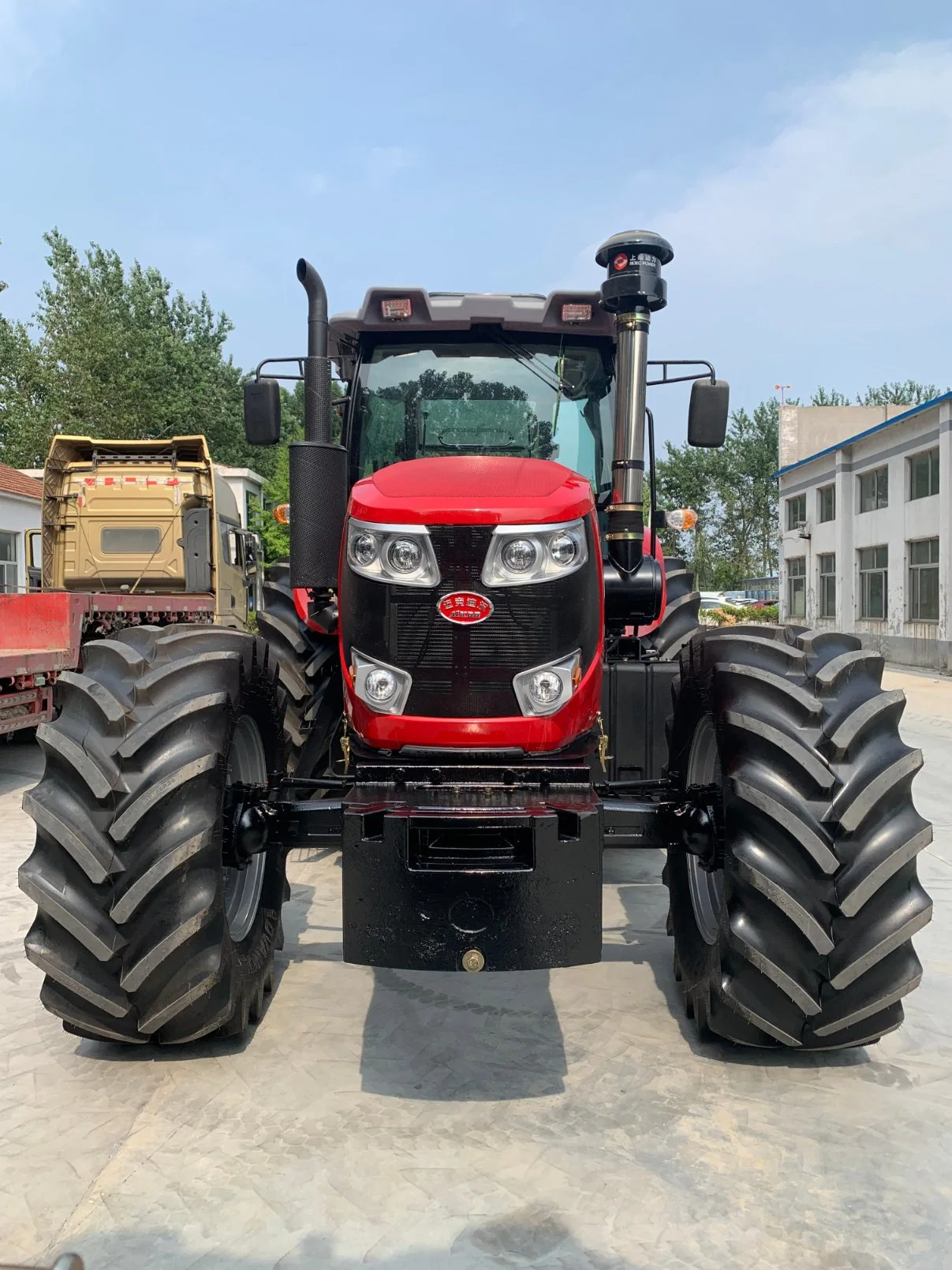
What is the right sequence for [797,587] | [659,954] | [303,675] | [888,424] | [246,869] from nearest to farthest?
[246,869] < [659,954] < [303,675] < [888,424] < [797,587]

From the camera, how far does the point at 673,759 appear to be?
397 cm

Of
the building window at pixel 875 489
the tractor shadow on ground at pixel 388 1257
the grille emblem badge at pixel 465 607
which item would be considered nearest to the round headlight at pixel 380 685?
the grille emblem badge at pixel 465 607

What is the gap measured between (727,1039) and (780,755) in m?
1.06

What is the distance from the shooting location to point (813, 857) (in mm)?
3014

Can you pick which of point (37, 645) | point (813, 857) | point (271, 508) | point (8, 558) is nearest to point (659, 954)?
point (813, 857)

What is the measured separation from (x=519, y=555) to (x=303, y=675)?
237 cm

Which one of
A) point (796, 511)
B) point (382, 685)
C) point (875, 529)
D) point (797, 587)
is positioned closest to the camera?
point (382, 685)

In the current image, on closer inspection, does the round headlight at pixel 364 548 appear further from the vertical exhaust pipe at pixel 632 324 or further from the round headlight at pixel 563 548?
the vertical exhaust pipe at pixel 632 324

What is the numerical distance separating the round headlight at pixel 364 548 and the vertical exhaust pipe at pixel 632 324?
103cm

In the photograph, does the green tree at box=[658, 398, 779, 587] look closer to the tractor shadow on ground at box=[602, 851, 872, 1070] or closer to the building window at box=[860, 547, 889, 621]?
the building window at box=[860, 547, 889, 621]

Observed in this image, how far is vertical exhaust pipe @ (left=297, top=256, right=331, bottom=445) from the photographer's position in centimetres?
361

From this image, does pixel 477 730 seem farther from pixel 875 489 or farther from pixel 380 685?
pixel 875 489

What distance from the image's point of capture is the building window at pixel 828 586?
31.2m

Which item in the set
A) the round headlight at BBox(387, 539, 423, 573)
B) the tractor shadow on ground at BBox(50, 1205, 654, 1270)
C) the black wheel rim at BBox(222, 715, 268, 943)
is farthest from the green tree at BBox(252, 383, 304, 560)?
the tractor shadow on ground at BBox(50, 1205, 654, 1270)
